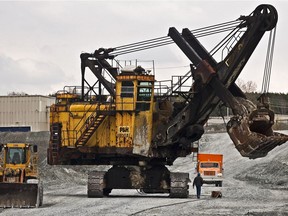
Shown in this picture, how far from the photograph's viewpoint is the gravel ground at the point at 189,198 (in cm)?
2662

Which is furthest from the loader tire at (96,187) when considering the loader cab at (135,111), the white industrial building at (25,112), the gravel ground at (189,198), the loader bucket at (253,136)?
the white industrial building at (25,112)

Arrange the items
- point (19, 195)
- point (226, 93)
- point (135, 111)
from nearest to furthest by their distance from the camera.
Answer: point (19, 195)
point (226, 93)
point (135, 111)

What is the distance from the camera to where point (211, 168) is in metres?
47.3

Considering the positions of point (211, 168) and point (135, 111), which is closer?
point (135, 111)

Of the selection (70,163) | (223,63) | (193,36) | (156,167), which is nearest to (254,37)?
(223,63)

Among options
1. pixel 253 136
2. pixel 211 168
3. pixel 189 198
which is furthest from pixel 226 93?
pixel 211 168

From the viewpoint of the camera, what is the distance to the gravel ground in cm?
2662

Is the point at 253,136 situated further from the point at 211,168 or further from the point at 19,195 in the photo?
the point at 211,168

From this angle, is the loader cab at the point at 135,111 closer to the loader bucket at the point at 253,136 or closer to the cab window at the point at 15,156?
the cab window at the point at 15,156

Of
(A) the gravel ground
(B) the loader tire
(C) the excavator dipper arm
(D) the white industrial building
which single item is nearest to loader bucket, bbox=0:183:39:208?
(A) the gravel ground

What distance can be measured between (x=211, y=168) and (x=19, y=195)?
21.0 metres

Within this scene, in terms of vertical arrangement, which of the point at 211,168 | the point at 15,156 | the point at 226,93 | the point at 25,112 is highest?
the point at 25,112

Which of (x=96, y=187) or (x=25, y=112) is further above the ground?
(x=25, y=112)

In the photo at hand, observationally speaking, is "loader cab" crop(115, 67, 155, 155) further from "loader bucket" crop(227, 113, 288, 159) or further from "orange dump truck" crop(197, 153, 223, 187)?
"orange dump truck" crop(197, 153, 223, 187)
